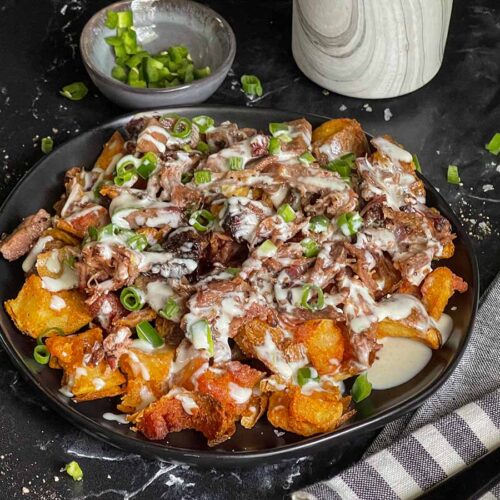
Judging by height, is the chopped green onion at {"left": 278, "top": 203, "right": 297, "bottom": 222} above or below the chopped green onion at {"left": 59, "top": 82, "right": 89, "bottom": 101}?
above

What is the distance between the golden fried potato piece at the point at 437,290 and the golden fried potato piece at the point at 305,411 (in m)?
0.43

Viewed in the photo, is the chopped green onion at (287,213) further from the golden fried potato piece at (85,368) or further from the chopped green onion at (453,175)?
the chopped green onion at (453,175)

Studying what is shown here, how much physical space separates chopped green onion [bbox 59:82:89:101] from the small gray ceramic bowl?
15 cm

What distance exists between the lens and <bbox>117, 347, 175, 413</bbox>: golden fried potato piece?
8.20ft

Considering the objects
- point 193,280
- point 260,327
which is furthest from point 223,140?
point 260,327

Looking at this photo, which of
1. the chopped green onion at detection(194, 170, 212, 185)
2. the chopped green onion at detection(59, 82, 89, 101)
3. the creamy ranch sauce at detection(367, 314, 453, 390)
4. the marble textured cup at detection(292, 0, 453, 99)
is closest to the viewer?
the creamy ranch sauce at detection(367, 314, 453, 390)

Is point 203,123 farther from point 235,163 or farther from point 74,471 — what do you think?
point 74,471

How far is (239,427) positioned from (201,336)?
255mm

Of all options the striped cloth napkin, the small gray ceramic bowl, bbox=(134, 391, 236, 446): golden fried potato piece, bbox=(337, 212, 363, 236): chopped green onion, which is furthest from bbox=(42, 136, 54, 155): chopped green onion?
the striped cloth napkin

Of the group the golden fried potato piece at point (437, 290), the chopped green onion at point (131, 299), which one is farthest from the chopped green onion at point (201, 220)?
the golden fried potato piece at point (437, 290)

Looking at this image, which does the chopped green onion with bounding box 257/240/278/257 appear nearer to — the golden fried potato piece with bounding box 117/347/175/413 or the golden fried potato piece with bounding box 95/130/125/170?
the golden fried potato piece with bounding box 117/347/175/413

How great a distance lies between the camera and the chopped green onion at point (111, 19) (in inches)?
139

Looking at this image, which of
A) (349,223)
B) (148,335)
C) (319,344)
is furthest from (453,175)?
(148,335)

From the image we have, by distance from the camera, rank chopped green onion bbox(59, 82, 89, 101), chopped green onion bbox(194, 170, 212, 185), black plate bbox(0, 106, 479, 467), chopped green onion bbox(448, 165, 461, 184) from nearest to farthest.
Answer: black plate bbox(0, 106, 479, 467) → chopped green onion bbox(194, 170, 212, 185) → chopped green onion bbox(448, 165, 461, 184) → chopped green onion bbox(59, 82, 89, 101)
